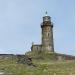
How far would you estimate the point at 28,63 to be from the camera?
5262cm

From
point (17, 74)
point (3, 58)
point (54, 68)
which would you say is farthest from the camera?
point (3, 58)

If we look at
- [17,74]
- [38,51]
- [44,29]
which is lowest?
[17,74]

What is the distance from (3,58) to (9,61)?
319 centimetres

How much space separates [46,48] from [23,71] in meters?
35.1

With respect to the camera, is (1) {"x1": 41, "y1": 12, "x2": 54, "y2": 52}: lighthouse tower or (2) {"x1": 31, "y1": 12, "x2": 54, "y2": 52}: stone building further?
(1) {"x1": 41, "y1": 12, "x2": 54, "y2": 52}: lighthouse tower

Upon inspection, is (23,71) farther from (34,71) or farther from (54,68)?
(54,68)

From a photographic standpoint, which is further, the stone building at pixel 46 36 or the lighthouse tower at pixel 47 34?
the lighthouse tower at pixel 47 34

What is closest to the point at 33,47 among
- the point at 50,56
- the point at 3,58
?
the point at 50,56

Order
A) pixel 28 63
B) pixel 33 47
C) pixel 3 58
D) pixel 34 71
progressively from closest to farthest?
pixel 34 71 → pixel 28 63 → pixel 3 58 → pixel 33 47

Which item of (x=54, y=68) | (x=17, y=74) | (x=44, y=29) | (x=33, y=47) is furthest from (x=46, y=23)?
(x=17, y=74)

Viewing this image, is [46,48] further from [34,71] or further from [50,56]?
[34,71]

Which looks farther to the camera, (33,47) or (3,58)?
(33,47)

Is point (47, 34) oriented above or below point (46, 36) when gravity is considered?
above

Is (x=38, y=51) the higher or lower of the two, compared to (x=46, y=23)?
lower
